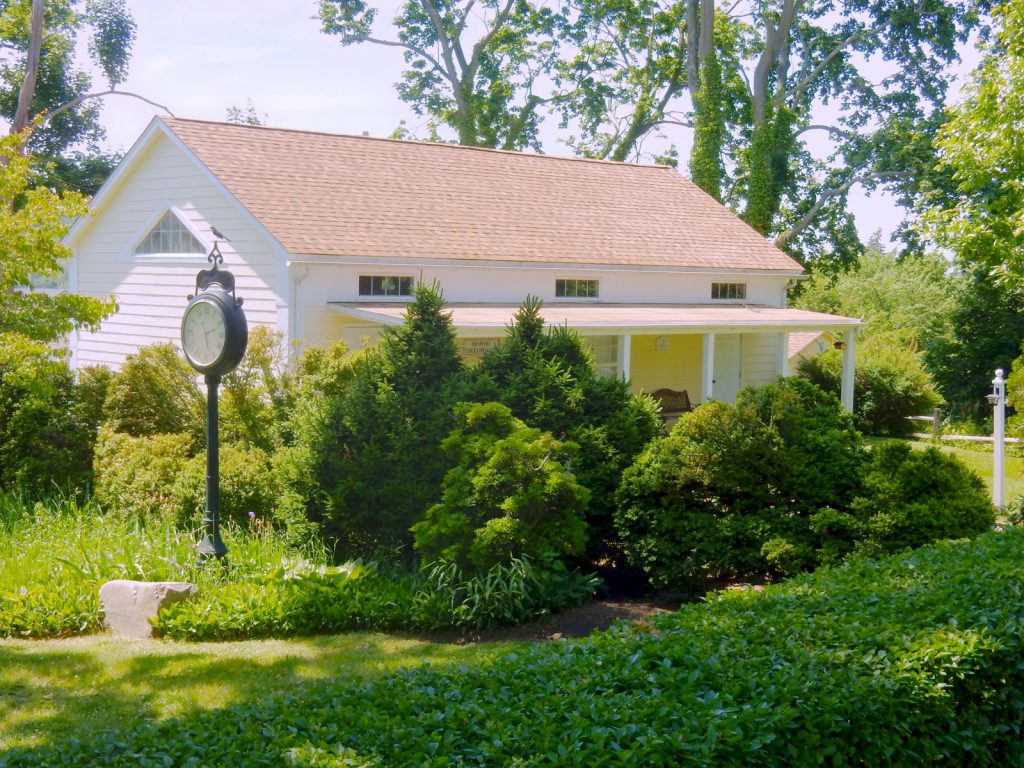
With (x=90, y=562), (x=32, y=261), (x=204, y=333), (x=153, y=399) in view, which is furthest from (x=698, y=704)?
(x=153, y=399)

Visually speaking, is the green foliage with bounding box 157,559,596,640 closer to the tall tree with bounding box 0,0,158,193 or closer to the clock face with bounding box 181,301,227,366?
the clock face with bounding box 181,301,227,366

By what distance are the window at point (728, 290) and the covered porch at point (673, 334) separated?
0.32 metres

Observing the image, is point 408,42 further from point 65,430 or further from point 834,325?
point 65,430

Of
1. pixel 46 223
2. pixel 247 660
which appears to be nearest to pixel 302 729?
pixel 247 660

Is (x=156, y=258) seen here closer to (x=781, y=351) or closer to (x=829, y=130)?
(x=781, y=351)

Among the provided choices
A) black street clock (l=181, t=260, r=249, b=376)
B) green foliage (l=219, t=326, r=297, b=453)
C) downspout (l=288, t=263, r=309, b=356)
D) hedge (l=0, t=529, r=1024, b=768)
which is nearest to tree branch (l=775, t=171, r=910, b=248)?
downspout (l=288, t=263, r=309, b=356)

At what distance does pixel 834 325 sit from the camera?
21766 millimetres

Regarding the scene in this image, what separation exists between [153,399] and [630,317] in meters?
9.33

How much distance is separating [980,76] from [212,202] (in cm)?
1380

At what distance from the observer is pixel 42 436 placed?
11.9 m

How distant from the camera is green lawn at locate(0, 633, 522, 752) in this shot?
581 cm

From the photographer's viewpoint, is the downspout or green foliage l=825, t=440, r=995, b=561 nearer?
green foliage l=825, t=440, r=995, b=561

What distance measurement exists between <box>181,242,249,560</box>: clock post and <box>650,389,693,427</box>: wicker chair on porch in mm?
13304

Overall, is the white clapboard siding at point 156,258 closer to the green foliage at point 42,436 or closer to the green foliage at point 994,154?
the green foliage at point 42,436
